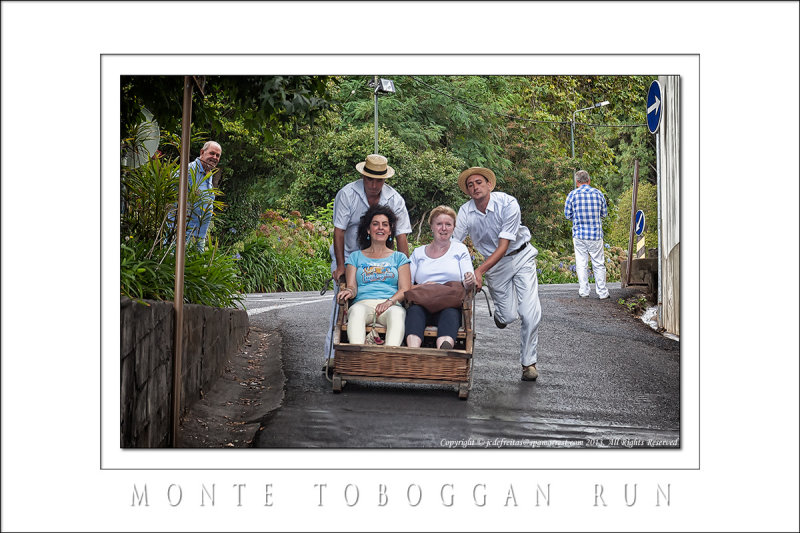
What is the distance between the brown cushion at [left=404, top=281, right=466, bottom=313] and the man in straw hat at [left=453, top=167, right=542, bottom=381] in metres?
0.17

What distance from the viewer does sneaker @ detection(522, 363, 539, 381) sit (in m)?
5.47

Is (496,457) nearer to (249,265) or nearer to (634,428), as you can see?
(634,428)

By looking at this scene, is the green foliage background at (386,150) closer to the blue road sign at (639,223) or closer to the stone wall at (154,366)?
the blue road sign at (639,223)

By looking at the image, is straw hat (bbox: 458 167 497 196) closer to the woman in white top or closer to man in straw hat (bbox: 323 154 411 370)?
the woman in white top

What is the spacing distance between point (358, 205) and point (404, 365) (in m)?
0.96

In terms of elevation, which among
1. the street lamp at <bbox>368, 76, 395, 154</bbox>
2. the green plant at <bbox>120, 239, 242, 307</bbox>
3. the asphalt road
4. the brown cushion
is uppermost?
the street lamp at <bbox>368, 76, 395, 154</bbox>

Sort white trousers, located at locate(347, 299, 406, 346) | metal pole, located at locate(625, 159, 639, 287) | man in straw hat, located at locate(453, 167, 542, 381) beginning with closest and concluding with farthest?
white trousers, located at locate(347, 299, 406, 346) < man in straw hat, located at locate(453, 167, 542, 381) < metal pole, located at locate(625, 159, 639, 287)

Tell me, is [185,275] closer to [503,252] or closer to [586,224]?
[503,252]

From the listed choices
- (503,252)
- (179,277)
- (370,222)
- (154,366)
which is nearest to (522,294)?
(503,252)

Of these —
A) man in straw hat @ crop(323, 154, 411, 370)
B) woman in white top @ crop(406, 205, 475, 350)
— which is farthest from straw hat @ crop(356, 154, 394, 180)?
woman in white top @ crop(406, 205, 475, 350)

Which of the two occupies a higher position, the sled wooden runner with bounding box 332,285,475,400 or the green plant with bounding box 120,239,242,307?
the green plant with bounding box 120,239,242,307

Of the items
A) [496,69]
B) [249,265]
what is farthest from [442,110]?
[249,265]

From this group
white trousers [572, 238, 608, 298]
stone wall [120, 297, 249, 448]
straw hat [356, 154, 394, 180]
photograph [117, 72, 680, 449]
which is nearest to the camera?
stone wall [120, 297, 249, 448]
